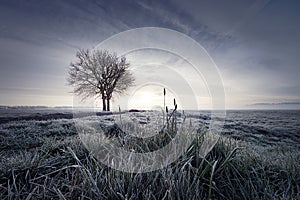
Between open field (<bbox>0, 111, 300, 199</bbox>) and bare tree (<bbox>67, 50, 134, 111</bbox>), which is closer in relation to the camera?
open field (<bbox>0, 111, 300, 199</bbox>)

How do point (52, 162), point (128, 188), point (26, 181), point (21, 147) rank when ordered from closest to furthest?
point (128, 188) → point (26, 181) → point (52, 162) → point (21, 147)

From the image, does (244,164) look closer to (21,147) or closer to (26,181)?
(26,181)

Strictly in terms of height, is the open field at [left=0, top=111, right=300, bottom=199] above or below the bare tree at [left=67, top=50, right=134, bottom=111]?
below

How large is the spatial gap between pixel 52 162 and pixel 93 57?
2627 centimetres

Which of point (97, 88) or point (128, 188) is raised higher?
point (97, 88)

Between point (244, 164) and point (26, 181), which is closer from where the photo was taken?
point (26, 181)

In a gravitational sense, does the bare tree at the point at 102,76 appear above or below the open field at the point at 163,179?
above

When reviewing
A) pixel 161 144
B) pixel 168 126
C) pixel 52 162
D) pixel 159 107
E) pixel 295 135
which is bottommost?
pixel 295 135

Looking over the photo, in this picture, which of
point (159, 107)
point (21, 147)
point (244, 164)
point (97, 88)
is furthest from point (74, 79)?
point (244, 164)

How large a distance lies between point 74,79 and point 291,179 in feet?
93.9

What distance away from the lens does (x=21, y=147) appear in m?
3.96

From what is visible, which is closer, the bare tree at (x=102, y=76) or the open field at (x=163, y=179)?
the open field at (x=163, y=179)

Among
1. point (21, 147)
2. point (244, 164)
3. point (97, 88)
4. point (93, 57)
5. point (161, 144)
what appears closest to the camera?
point (244, 164)

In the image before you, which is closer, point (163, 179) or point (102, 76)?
point (163, 179)
